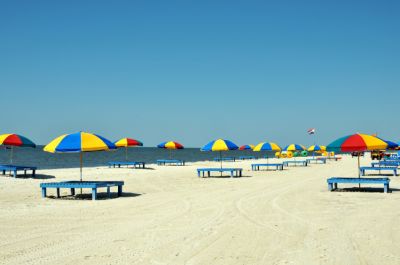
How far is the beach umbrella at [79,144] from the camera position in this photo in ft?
42.0

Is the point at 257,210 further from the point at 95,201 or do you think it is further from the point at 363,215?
the point at 95,201

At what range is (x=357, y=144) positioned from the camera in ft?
47.3

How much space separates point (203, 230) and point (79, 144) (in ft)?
20.9

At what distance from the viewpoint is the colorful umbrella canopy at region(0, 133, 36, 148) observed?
2028 cm

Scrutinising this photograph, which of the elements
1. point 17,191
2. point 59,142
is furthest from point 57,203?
point 17,191

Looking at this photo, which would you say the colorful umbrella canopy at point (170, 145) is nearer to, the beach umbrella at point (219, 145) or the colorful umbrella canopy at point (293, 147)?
the colorful umbrella canopy at point (293, 147)

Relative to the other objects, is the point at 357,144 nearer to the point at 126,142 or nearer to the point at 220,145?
the point at 220,145

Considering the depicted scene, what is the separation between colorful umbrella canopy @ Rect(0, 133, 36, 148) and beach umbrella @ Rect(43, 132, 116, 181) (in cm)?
796

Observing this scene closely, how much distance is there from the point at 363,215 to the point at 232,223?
10.3 ft

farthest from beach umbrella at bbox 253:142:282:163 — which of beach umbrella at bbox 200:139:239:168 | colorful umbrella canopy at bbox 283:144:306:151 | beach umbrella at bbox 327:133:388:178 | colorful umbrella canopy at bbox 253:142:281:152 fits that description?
beach umbrella at bbox 327:133:388:178

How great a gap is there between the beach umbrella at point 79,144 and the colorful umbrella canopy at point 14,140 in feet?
26.1

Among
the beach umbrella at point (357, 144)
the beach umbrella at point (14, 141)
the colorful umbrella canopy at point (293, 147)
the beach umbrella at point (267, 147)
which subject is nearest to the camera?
the beach umbrella at point (357, 144)

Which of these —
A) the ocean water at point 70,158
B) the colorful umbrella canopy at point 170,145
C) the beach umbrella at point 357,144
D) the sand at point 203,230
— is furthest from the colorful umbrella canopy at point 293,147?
the sand at point 203,230

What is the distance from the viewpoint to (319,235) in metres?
7.45
